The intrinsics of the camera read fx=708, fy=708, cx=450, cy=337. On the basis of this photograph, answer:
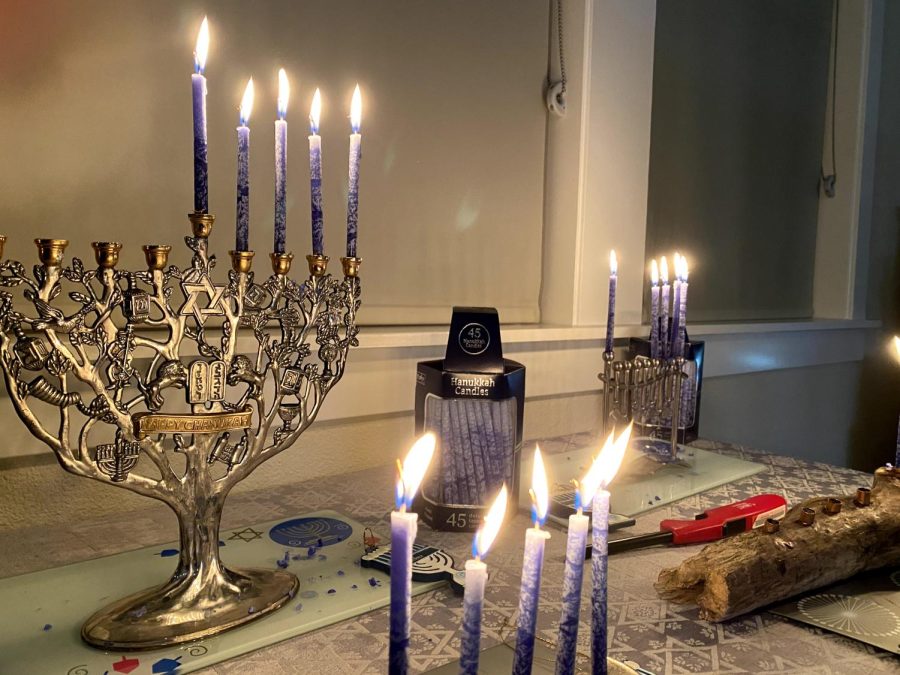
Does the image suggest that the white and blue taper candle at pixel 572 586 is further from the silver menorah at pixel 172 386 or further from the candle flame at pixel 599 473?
the silver menorah at pixel 172 386

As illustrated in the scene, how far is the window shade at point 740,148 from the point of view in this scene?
156 centimetres

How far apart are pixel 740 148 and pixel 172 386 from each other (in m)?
1.60

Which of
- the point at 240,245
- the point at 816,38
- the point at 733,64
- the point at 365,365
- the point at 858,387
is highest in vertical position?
the point at 816,38

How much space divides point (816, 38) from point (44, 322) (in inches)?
83.2

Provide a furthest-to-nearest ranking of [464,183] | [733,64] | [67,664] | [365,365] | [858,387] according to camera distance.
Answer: [858,387], [733,64], [464,183], [365,365], [67,664]

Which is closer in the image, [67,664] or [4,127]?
[67,664]

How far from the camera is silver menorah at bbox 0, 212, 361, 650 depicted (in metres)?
0.48

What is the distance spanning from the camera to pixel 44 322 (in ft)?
1.56

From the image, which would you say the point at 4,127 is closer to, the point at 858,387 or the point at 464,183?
the point at 464,183

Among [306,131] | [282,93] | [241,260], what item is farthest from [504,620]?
[306,131]

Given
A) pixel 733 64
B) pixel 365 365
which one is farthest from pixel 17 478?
pixel 733 64

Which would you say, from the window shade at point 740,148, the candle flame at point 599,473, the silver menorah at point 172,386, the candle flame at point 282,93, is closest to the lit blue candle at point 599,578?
the candle flame at point 599,473

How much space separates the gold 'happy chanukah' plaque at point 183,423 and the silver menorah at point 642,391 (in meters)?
0.60

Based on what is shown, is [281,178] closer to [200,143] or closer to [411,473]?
[200,143]
